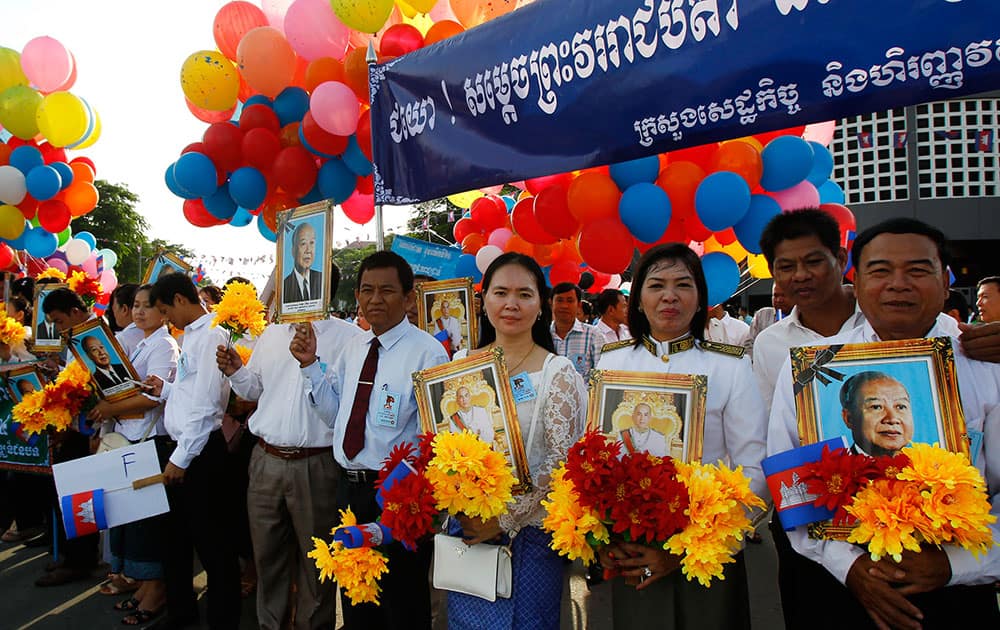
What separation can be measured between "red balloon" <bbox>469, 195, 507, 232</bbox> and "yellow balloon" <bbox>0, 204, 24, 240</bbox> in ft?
18.2

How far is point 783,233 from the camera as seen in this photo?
252cm

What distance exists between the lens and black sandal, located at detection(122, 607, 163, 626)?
12.5ft

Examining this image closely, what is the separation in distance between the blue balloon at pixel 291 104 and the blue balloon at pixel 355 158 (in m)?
0.55

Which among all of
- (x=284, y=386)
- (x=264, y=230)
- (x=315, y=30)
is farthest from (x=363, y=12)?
(x=284, y=386)

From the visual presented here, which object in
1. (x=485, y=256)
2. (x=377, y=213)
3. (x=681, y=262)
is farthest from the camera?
(x=485, y=256)

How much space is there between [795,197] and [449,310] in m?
2.62

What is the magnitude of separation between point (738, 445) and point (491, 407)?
2.59 feet

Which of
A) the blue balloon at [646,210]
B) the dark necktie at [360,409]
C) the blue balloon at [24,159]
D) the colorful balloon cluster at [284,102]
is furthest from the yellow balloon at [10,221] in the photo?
the blue balloon at [646,210]

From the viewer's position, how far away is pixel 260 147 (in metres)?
5.43

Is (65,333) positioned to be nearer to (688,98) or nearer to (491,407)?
(491,407)

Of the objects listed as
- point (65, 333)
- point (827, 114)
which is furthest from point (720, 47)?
point (65, 333)

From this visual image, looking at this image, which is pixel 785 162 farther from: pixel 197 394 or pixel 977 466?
pixel 197 394

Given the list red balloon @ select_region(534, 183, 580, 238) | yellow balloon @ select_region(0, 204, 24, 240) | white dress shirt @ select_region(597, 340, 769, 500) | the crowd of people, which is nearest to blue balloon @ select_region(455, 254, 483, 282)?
red balloon @ select_region(534, 183, 580, 238)

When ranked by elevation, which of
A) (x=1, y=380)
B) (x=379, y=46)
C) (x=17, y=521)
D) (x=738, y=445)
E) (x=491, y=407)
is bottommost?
(x=17, y=521)
